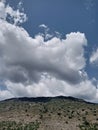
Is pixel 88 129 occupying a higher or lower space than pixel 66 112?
lower

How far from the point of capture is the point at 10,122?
14000cm

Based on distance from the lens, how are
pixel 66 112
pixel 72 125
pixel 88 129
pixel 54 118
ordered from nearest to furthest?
pixel 88 129 < pixel 72 125 < pixel 54 118 < pixel 66 112

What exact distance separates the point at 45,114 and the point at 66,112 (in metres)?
13.3

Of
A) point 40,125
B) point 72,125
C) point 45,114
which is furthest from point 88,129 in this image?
point 45,114

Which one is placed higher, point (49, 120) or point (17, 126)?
point (49, 120)

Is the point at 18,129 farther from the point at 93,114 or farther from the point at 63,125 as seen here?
the point at 93,114

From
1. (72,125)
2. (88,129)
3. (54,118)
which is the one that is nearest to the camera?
(88,129)

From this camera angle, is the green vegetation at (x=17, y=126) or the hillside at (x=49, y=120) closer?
the green vegetation at (x=17, y=126)

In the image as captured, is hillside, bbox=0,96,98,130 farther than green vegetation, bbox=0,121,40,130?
Yes

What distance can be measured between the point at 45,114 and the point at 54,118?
30.3 feet

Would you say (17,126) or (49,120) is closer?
(17,126)

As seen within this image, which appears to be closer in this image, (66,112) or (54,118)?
(54,118)

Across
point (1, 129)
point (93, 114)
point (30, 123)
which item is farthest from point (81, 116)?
point (1, 129)

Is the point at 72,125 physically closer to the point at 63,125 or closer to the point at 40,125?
the point at 63,125
